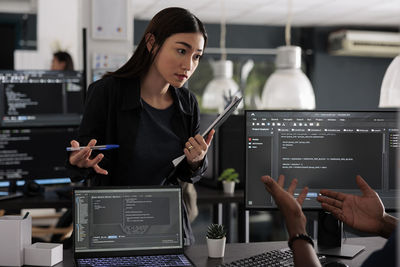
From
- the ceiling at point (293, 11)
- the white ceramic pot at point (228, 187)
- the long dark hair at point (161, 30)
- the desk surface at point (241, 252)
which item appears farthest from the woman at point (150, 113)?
the ceiling at point (293, 11)

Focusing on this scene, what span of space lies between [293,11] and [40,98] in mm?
5255

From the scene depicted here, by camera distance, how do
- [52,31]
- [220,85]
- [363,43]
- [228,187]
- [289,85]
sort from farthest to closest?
[363,43]
[52,31]
[220,85]
[289,85]
[228,187]

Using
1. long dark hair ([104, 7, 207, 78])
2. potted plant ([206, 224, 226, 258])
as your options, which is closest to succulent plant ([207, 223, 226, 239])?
potted plant ([206, 224, 226, 258])

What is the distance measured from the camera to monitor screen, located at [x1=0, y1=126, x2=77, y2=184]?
2736mm

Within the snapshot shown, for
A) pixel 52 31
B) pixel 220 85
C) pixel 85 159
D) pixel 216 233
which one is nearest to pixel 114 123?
pixel 85 159

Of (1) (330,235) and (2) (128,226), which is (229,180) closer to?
(1) (330,235)

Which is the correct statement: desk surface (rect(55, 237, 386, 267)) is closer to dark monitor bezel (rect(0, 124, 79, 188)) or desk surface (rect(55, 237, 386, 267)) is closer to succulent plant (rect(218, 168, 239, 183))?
dark monitor bezel (rect(0, 124, 79, 188))

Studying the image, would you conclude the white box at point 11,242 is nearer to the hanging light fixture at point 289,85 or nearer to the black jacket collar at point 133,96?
the black jacket collar at point 133,96

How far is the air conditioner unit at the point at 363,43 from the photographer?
845 cm

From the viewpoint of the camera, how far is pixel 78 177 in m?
1.83

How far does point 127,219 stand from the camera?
1.63 m

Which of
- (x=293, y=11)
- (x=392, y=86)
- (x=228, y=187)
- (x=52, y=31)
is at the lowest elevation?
(x=228, y=187)

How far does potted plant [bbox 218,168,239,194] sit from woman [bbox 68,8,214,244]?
4.12 ft

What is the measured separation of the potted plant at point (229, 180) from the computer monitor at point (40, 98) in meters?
0.95
